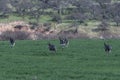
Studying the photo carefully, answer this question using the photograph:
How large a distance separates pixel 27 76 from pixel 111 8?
301 feet

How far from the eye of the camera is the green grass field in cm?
2661

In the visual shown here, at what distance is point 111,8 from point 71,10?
9576 mm

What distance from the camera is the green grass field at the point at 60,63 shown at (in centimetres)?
2661

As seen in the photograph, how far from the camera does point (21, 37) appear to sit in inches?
2650

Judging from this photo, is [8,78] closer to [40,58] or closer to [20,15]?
[40,58]

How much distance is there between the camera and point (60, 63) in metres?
32.5

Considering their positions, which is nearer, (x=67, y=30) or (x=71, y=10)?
(x=67, y=30)

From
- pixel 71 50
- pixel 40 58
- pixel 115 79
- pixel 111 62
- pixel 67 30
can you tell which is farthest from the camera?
pixel 67 30

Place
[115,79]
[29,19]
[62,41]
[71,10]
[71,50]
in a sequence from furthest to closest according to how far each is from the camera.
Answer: [71,10] → [29,19] → [62,41] → [71,50] → [115,79]

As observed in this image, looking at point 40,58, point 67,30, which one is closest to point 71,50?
point 40,58

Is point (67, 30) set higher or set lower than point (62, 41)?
lower

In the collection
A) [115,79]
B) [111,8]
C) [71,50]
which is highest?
[115,79]

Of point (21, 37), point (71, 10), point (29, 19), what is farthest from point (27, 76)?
point (71, 10)

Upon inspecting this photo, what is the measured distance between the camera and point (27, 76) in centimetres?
2614
